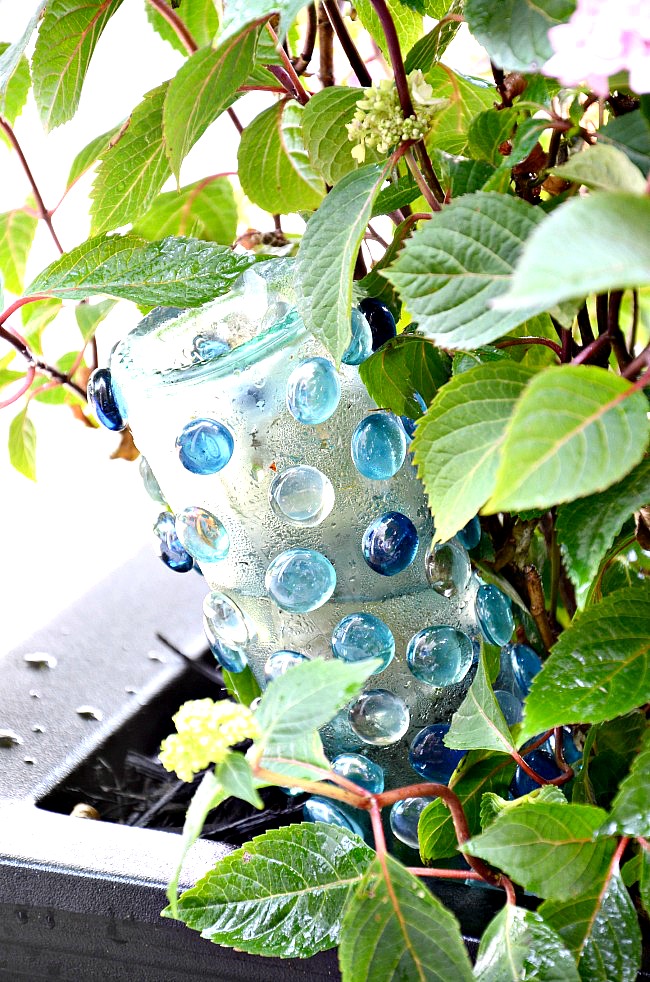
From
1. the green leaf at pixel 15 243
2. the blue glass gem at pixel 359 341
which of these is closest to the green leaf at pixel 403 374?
the blue glass gem at pixel 359 341

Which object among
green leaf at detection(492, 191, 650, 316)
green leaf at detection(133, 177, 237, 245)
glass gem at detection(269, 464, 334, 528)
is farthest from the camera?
green leaf at detection(133, 177, 237, 245)

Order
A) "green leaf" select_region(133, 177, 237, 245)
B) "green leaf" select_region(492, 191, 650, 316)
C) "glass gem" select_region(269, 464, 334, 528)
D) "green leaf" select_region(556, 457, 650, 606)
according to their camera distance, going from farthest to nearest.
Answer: "green leaf" select_region(133, 177, 237, 245) < "glass gem" select_region(269, 464, 334, 528) < "green leaf" select_region(556, 457, 650, 606) < "green leaf" select_region(492, 191, 650, 316)

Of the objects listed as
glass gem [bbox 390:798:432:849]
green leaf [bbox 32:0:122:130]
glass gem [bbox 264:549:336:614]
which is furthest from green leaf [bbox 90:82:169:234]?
glass gem [bbox 390:798:432:849]

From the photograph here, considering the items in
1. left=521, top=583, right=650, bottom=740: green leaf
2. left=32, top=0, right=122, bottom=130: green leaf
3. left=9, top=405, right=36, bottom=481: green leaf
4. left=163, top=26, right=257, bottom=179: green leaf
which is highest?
left=32, top=0, right=122, bottom=130: green leaf

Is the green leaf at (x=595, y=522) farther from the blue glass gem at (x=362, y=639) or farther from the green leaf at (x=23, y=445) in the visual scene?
the green leaf at (x=23, y=445)

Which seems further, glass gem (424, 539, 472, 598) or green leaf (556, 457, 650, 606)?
glass gem (424, 539, 472, 598)

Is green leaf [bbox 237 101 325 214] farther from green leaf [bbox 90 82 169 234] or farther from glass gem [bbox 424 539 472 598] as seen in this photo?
glass gem [bbox 424 539 472 598]

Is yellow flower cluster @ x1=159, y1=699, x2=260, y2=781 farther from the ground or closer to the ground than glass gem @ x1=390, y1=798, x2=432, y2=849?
farther from the ground
